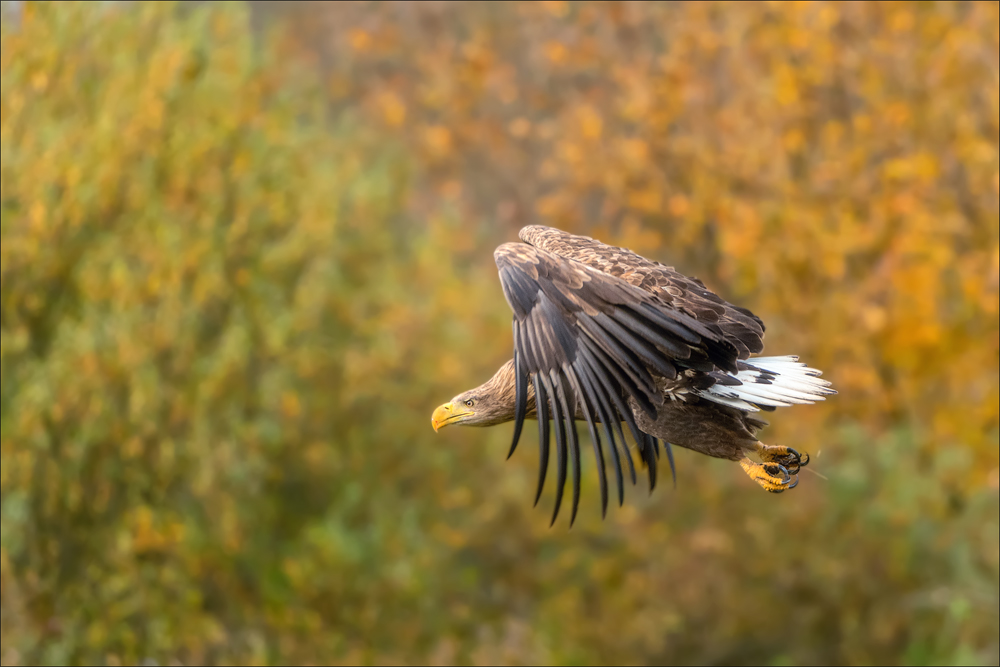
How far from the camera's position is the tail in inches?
174

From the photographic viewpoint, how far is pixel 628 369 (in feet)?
14.2

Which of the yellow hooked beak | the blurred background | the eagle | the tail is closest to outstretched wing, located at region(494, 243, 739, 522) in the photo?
the eagle

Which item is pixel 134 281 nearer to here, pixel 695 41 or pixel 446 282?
pixel 446 282

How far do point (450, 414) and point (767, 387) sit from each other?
1111mm

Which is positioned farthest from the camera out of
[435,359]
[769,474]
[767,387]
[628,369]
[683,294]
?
[435,359]

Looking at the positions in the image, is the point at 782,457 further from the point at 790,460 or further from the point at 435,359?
the point at 435,359

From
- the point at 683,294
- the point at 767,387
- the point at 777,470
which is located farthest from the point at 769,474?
the point at 683,294

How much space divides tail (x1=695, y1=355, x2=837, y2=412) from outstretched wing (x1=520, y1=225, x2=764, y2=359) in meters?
0.11

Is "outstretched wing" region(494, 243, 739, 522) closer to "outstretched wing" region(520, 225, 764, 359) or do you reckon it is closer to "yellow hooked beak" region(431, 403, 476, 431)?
"outstretched wing" region(520, 225, 764, 359)

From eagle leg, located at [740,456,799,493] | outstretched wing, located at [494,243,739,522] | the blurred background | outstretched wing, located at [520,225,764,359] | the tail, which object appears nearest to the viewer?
outstretched wing, located at [494,243,739,522]

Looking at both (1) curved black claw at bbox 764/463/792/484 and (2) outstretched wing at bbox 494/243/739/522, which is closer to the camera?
(2) outstretched wing at bbox 494/243/739/522

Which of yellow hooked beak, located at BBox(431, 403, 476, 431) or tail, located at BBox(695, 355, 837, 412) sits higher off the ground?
tail, located at BBox(695, 355, 837, 412)

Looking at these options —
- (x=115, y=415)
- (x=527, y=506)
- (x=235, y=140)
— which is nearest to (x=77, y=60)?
(x=235, y=140)

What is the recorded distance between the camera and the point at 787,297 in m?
11.1
